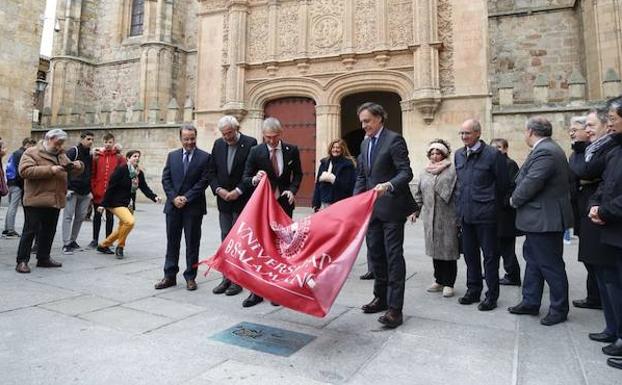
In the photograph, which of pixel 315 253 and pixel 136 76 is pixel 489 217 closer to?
pixel 315 253

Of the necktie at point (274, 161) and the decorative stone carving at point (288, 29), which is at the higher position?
the decorative stone carving at point (288, 29)

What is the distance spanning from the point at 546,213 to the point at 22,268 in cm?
579

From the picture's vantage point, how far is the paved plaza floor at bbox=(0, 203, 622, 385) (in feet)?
7.82

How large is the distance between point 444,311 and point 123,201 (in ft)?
16.7

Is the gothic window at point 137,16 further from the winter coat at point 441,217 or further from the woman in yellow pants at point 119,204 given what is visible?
the winter coat at point 441,217

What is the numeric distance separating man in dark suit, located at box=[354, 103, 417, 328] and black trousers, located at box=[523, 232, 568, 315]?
113 centimetres

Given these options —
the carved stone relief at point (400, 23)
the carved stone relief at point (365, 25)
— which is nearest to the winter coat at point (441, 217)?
the carved stone relief at point (400, 23)

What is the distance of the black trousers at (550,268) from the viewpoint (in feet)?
11.4

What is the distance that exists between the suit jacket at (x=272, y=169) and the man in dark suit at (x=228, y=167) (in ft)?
0.67

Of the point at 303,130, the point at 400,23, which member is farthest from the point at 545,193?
the point at 303,130

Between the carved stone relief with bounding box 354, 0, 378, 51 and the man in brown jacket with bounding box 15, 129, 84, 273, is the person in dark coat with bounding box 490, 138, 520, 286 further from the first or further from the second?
the carved stone relief with bounding box 354, 0, 378, 51

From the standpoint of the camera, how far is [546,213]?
138 inches

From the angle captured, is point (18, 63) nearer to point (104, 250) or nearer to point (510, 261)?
point (104, 250)

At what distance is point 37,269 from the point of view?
5.09 meters
